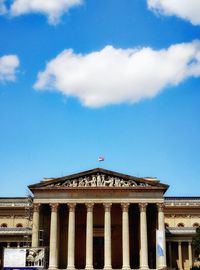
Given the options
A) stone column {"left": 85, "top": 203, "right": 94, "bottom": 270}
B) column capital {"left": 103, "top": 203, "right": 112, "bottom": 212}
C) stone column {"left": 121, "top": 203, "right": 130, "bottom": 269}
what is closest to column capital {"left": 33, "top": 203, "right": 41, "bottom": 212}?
stone column {"left": 85, "top": 203, "right": 94, "bottom": 270}

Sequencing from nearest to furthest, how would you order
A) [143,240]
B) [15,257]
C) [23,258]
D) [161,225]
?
[15,257] → [23,258] → [143,240] → [161,225]

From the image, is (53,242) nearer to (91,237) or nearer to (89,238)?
(89,238)

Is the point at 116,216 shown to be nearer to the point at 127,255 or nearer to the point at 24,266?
the point at 127,255

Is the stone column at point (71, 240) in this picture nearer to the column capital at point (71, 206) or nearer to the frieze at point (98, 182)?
the column capital at point (71, 206)

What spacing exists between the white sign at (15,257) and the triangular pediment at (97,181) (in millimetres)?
21861

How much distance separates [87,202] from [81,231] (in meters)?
10.1

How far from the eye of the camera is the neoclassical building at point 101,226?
264 feet

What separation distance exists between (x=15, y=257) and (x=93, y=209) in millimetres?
29331

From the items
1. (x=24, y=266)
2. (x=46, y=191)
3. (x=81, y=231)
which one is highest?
(x=46, y=191)

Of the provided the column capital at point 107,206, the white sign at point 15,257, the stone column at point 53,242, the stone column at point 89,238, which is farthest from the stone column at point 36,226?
the white sign at point 15,257

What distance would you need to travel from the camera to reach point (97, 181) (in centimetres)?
8306

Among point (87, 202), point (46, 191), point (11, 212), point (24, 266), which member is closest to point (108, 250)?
point (87, 202)

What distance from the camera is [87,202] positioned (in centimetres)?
8212

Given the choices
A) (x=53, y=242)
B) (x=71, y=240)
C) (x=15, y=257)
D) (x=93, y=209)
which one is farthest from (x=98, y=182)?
(x=15, y=257)
